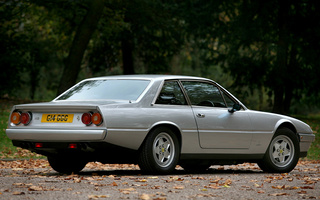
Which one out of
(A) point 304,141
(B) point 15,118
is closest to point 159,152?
(B) point 15,118

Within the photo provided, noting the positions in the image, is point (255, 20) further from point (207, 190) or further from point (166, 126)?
point (207, 190)

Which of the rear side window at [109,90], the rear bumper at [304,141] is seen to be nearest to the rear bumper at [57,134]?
the rear side window at [109,90]

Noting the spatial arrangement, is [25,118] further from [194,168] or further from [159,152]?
[194,168]

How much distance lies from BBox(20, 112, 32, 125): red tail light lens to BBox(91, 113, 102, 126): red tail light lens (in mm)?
1098

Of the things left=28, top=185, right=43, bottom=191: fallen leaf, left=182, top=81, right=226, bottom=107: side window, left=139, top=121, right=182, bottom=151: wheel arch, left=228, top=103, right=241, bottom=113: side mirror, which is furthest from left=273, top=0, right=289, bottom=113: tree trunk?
left=28, top=185, right=43, bottom=191: fallen leaf

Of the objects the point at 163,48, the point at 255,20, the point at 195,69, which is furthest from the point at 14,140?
the point at 195,69

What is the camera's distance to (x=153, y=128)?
9.09 m

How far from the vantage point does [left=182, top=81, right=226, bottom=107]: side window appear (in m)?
10.0

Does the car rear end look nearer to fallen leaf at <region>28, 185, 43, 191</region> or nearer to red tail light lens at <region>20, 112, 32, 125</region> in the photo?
red tail light lens at <region>20, 112, 32, 125</region>

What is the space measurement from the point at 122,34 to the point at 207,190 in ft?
75.5

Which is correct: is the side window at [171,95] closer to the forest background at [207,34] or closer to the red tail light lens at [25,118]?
the red tail light lens at [25,118]

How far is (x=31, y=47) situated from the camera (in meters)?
29.2

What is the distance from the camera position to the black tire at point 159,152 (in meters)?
8.98

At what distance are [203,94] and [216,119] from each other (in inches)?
20.0
